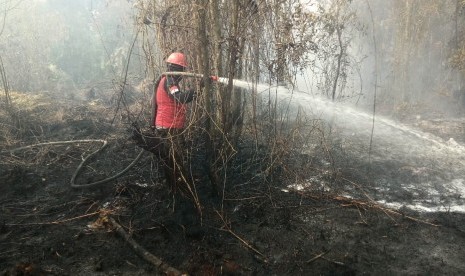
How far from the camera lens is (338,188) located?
5.00 meters

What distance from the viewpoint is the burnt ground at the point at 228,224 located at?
3.36m

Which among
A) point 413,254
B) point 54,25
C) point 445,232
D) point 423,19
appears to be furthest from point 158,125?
point 54,25

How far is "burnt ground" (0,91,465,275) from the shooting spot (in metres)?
3.36

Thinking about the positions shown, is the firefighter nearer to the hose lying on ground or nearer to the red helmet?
the red helmet

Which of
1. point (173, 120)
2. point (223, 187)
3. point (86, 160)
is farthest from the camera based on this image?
point (86, 160)

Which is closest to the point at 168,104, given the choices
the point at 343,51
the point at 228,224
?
the point at 228,224

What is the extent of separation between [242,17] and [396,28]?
26.5ft

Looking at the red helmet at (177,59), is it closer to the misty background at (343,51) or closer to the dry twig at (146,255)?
the dry twig at (146,255)

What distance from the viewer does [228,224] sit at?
13.1 ft

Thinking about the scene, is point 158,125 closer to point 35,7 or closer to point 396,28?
point 396,28

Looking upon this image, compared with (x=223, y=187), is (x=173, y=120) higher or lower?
higher

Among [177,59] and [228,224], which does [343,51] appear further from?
[228,224]

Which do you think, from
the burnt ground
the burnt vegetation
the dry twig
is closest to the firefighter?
the burnt vegetation

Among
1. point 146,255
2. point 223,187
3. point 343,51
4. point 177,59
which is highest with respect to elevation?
point 343,51
